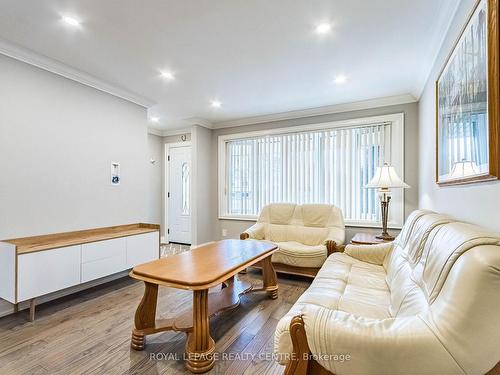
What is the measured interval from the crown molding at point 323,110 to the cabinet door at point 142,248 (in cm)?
249

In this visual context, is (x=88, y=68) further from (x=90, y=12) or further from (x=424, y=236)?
(x=424, y=236)

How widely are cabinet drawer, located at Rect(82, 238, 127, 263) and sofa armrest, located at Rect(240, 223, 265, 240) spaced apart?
1510mm

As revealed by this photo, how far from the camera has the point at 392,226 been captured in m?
3.62

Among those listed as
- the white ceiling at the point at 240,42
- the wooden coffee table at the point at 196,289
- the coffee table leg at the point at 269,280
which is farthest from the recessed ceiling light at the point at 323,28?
the coffee table leg at the point at 269,280

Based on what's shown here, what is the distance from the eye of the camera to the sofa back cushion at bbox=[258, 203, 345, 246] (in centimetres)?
366

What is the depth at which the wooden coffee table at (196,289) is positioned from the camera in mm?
1686

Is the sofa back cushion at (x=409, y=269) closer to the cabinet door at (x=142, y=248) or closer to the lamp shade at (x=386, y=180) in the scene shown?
the lamp shade at (x=386, y=180)

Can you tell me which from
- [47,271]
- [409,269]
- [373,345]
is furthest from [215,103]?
[373,345]

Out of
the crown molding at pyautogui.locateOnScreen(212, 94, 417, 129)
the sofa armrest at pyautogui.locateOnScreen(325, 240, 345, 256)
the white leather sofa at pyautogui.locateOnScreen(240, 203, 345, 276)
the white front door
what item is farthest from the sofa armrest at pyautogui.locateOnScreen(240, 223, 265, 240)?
the white front door

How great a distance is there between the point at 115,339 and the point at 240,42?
8.78 feet

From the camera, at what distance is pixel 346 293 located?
1.83 metres

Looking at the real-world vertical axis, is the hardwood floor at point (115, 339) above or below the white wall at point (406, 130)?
below

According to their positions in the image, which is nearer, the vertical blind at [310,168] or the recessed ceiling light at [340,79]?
the recessed ceiling light at [340,79]

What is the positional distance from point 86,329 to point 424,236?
8.75 feet
